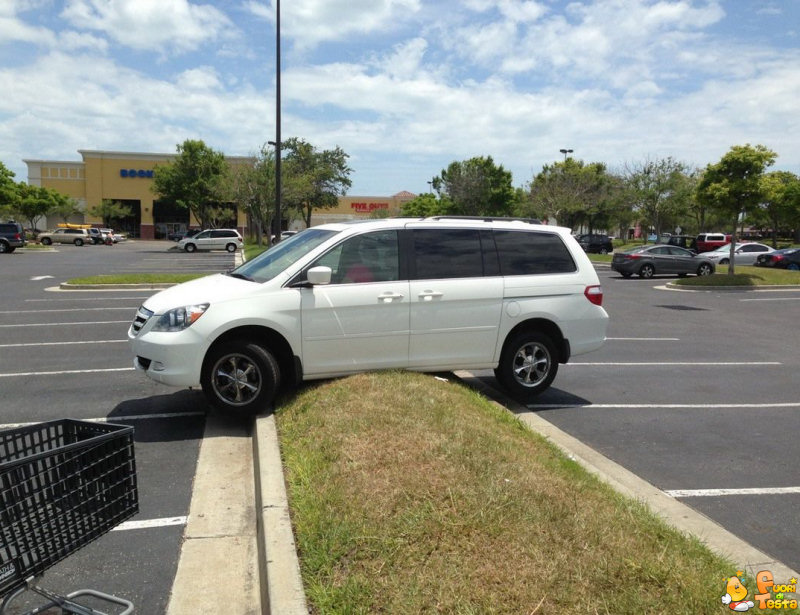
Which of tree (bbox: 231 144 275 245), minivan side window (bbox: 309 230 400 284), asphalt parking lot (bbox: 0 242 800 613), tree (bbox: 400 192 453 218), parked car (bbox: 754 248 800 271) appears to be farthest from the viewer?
tree (bbox: 400 192 453 218)

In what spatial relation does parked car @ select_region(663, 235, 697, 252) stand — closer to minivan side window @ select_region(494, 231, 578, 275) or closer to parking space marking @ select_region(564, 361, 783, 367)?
parking space marking @ select_region(564, 361, 783, 367)

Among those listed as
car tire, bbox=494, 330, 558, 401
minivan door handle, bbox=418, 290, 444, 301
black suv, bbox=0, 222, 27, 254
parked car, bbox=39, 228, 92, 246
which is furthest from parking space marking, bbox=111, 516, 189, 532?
parked car, bbox=39, 228, 92, 246

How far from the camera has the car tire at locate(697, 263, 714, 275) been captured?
28.6 meters

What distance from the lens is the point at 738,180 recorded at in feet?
74.8

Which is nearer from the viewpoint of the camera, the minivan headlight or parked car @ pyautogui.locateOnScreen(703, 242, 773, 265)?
the minivan headlight

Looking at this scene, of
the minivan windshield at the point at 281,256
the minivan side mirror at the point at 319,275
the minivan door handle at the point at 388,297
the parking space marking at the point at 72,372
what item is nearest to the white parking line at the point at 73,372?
the parking space marking at the point at 72,372

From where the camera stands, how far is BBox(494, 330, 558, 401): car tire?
7172mm

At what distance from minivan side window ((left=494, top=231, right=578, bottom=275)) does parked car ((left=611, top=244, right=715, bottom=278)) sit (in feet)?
73.4

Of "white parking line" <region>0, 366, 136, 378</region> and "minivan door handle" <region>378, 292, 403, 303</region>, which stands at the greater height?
"minivan door handle" <region>378, 292, 403, 303</region>

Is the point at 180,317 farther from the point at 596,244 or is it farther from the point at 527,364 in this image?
the point at 596,244

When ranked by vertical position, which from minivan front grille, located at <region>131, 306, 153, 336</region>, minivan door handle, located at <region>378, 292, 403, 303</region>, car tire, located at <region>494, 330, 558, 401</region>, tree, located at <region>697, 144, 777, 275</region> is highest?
tree, located at <region>697, 144, 777, 275</region>

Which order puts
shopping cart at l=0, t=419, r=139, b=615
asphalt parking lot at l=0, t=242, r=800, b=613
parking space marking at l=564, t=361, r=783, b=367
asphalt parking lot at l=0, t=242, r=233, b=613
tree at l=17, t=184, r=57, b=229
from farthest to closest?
tree at l=17, t=184, r=57, b=229, parking space marking at l=564, t=361, r=783, b=367, asphalt parking lot at l=0, t=242, r=800, b=613, asphalt parking lot at l=0, t=242, r=233, b=613, shopping cart at l=0, t=419, r=139, b=615

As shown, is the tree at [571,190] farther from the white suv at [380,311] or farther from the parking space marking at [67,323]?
the white suv at [380,311]

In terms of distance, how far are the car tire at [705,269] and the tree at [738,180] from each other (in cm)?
515
